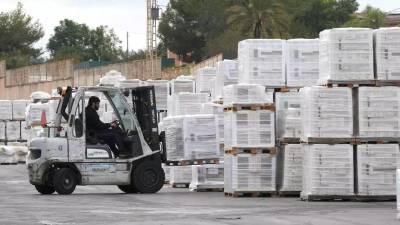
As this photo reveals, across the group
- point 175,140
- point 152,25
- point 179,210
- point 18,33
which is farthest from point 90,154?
point 18,33

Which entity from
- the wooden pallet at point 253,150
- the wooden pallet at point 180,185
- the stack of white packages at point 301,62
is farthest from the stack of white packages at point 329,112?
the wooden pallet at point 180,185

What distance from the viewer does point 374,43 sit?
2206 centimetres

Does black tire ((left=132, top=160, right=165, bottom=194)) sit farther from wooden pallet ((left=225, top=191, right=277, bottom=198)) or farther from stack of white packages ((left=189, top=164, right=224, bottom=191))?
wooden pallet ((left=225, top=191, right=277, bottom=198))

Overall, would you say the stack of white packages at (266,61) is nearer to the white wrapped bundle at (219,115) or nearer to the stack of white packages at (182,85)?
the white wrapped bundle at (219,115)

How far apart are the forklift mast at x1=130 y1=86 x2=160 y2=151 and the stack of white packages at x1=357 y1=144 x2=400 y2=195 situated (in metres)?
5.73

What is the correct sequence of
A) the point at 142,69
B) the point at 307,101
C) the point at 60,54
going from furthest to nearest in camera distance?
the point at 60,54 → the point at 142,69 → the point at 307,101

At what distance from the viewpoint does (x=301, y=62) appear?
940 inches

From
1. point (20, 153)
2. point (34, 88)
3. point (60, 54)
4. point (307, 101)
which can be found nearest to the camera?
point (307, 101)

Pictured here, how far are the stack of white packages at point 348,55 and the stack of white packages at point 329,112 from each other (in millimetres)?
308

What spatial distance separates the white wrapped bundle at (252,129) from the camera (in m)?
23.2

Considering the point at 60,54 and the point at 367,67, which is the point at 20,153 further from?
the point at 60,54

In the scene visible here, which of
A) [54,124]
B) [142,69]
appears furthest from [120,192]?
[142,69]

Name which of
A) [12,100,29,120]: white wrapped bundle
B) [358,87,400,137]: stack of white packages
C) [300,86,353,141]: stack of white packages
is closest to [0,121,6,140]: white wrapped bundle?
[12,100,29,120]: white wrapped bundle

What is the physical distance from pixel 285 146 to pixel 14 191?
711 centimetres
